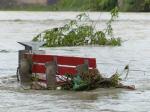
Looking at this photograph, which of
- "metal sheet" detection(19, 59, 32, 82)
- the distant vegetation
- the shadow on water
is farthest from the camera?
the distant vegetation

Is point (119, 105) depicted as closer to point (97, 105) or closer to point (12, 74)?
point (97, 105)

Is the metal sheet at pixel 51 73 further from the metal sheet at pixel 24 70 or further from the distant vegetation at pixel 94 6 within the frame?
the distant vegetation at pixel 94 6

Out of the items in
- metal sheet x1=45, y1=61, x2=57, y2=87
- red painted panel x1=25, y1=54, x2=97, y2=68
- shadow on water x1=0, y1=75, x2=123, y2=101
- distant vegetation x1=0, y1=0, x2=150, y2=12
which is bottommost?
shadow on water x1=0, y1=75, x2=123, y2=101

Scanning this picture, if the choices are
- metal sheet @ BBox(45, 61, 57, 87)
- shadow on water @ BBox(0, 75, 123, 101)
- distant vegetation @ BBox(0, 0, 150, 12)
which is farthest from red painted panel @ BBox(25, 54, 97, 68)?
distant vegetation @ BBox(0, 0, 150, 12)

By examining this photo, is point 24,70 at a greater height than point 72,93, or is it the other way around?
point 24,70

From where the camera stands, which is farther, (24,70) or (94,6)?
(94,6)

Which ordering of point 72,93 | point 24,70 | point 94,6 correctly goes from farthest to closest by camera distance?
1. point 94,6
2. point 24,70
3. point 72,93

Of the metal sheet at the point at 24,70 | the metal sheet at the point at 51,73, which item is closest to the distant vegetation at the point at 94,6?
the metal sheet at the point at 24,70

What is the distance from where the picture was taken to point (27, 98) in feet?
22.2

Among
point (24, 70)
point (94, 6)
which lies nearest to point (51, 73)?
point (24, 70)

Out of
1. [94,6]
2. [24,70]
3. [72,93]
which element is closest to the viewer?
[72,93]

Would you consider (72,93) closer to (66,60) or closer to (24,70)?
(66,60)

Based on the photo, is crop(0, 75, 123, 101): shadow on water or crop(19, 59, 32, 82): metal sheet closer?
crop(0, 75, 123, 101): shadow on water

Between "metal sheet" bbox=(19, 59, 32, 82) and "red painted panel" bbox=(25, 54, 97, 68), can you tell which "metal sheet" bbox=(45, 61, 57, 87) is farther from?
"metal sheet" bbox=(19, 59, 32, 82)
